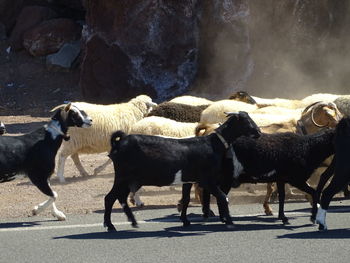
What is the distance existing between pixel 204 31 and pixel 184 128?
11.4 m

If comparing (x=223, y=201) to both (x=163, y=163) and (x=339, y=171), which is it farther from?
(x=339, y=171)

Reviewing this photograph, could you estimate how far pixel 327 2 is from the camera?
25.7m

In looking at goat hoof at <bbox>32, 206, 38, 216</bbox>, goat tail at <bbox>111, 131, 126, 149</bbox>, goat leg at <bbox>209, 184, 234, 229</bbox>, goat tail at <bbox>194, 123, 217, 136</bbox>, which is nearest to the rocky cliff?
goat tail at <bbox>194, 123, 217, 136</bbox>

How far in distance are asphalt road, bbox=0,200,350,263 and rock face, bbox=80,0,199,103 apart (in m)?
13.0

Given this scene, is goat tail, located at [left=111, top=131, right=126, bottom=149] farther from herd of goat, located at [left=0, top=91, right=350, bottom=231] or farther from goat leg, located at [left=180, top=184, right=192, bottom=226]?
goat leg, located at [left=180, top=184, right=192, bottom=226]

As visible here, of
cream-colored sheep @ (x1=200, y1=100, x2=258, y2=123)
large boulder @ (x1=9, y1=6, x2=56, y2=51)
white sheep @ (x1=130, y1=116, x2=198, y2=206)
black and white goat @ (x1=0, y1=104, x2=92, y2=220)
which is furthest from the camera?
large boulder @ (x1=9, y1=6, x2=56, y2=51)

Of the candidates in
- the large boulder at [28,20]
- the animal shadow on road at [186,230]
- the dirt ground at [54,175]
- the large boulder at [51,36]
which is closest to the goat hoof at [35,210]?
the dirt ground at [54,175]

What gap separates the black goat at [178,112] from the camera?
631 inches

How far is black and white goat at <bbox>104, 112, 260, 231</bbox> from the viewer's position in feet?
35.8

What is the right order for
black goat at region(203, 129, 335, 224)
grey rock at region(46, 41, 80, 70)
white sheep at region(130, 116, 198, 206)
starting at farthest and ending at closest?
1. grey rock at region(46, 41, 80, 70)
2. white sheep at region(130, 116, 198, 206)
3. black goat at region(203, 129, 335, 224)

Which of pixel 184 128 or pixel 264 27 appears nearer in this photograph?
pixel 184 128

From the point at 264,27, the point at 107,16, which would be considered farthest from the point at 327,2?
the point at 107,16

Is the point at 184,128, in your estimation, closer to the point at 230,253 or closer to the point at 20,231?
the point at 20,231

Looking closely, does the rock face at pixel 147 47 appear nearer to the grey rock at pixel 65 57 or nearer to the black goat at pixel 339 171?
the grey rock at pixel 65 57
